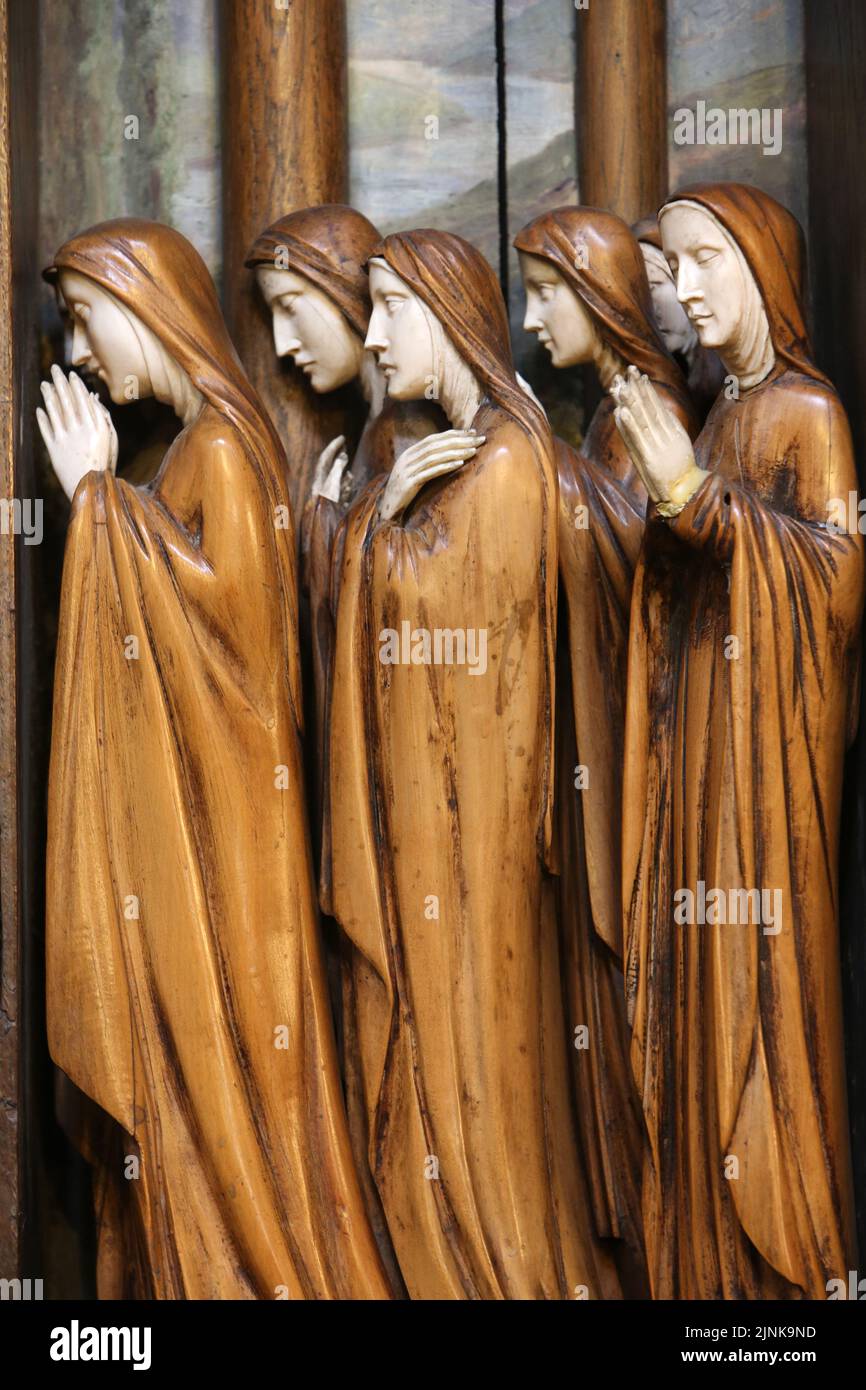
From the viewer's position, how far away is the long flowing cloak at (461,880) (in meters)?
3.98

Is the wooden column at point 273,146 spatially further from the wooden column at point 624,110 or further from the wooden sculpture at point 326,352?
the wooden column at point 624,110

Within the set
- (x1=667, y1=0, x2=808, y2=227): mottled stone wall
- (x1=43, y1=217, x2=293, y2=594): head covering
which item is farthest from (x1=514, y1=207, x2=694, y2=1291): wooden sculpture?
(x1=43, y1=217, x2=293, y2=594): head covering

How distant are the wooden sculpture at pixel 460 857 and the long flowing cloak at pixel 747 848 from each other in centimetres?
18

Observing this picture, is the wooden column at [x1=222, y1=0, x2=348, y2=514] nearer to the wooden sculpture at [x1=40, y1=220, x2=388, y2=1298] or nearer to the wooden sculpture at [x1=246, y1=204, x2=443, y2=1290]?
the wooden sculpture at [x1=246, y1=204, x2=443, y2=1290]

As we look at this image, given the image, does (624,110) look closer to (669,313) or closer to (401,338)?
(669,313)

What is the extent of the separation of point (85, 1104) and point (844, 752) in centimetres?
152

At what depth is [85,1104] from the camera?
417cm

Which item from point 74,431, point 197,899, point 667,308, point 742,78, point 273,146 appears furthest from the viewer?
point 742,78

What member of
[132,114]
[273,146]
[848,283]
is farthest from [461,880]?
[132,114]

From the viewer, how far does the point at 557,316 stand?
4.30m

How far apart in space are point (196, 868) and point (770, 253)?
151cm

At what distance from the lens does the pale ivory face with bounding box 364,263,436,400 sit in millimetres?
4168

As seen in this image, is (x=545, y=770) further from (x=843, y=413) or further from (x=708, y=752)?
(x=843, y=413)

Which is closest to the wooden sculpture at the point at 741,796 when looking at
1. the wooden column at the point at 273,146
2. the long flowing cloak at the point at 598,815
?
the long flowing cloak at the point at 598,815
